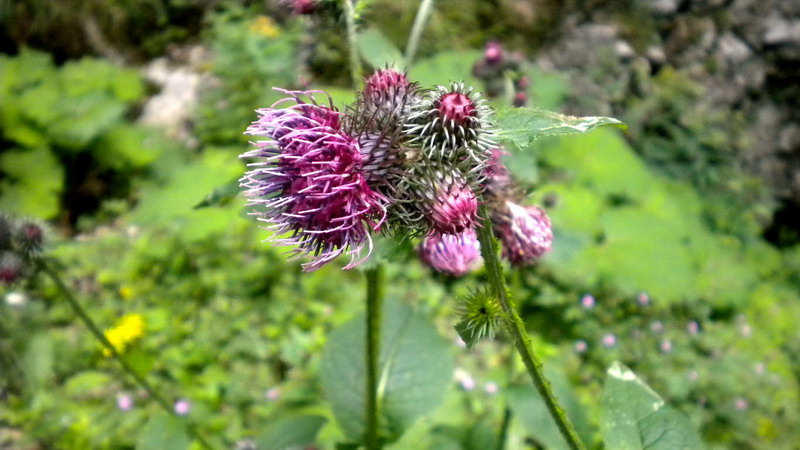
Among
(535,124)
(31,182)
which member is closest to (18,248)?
(535,124)

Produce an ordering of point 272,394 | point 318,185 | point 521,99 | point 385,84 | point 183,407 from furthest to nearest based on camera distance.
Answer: point 272,394 → point 183,407 → point 521,99 → point 385,84 → point 318,185

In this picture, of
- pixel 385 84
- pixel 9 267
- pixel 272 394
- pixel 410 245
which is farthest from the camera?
pixel 272 394

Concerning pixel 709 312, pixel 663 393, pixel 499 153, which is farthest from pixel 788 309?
pixel 499 153

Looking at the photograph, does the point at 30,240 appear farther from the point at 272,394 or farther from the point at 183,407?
the point at 272,394

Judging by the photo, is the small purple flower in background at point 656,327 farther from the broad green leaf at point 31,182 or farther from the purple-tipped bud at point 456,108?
the broad green leaf at point 31,182

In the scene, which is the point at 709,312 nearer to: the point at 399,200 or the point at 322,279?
the point at 322,279

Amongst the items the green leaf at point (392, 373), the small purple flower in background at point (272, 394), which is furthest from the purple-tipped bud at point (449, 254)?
the small purple flower in background at point (272, 394)

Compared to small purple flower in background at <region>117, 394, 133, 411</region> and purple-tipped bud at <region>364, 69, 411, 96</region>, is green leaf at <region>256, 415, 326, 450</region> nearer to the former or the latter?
purple-tipped bud at <region>364, 69, 411, 96</region>
